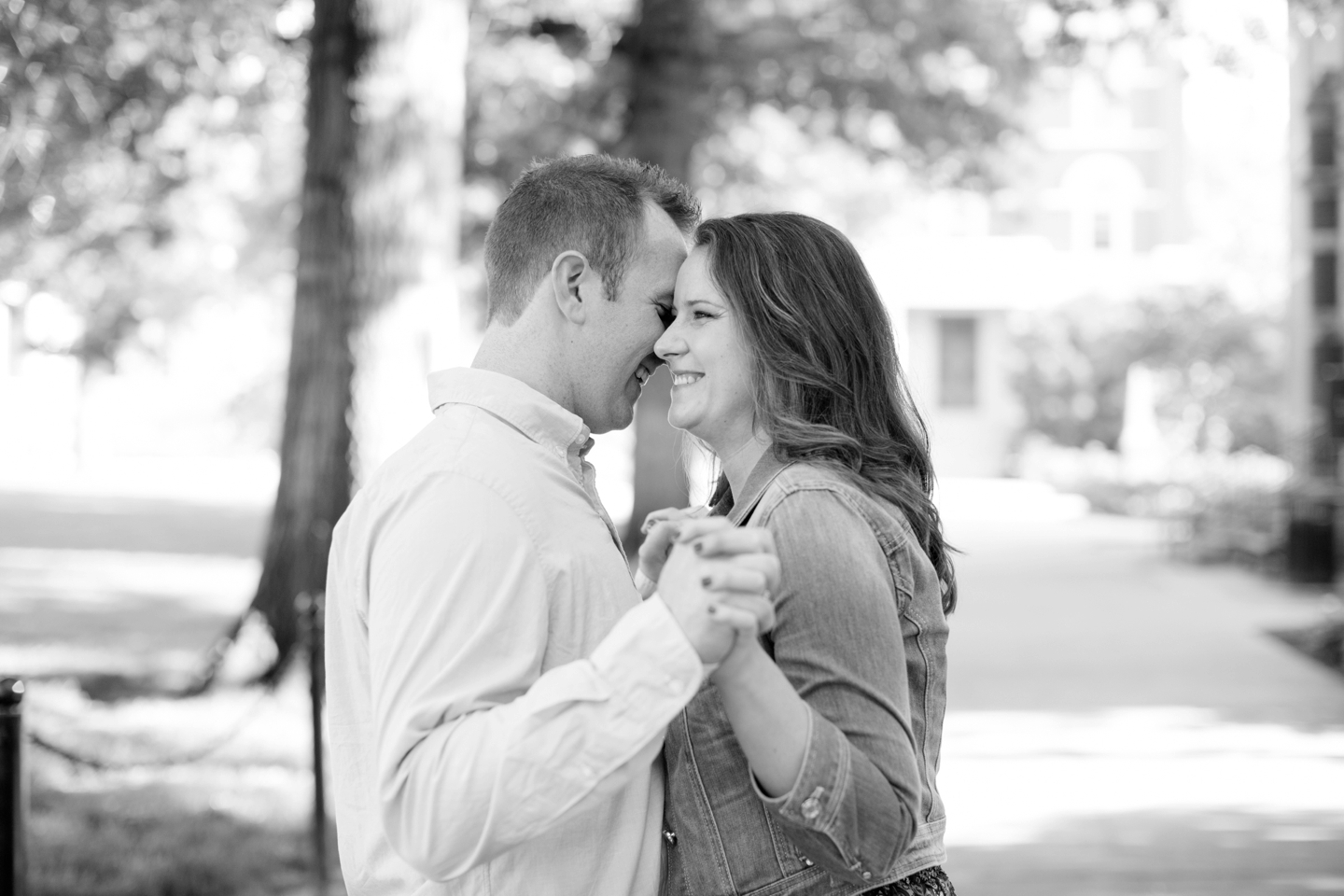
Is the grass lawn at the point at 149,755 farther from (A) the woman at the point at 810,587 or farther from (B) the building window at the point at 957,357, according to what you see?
(B) the building window at the point at 957,357

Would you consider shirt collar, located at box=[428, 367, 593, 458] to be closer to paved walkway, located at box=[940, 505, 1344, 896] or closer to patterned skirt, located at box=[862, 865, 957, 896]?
patterned skirt, located at box=[862, 865, 957, 896]

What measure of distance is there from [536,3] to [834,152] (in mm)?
5063

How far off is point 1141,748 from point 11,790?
6.42 m

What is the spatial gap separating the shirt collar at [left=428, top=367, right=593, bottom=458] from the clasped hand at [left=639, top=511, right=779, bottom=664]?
477 mm

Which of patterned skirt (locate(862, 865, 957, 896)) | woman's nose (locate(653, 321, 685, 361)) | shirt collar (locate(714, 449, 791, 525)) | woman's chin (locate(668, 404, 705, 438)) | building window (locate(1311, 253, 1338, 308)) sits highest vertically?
building window (locate(1311, 253, 1338, 308))

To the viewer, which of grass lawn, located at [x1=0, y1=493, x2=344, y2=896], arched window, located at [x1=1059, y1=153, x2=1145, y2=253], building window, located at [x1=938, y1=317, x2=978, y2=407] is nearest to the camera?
grass lawn, located at [x1=0, y1=493, x2=344, y2=896]

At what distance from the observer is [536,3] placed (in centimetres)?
1778

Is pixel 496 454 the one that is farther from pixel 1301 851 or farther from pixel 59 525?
pixel 59 525

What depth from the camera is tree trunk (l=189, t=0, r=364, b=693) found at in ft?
28.3

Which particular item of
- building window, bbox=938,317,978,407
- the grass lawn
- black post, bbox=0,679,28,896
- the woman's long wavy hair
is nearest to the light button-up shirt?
the woman's long wavy hair

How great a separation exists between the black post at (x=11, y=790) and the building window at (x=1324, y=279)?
53.8 feet

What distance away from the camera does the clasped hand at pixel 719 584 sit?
185 cm

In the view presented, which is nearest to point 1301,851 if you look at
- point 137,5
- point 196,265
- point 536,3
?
point 137,5

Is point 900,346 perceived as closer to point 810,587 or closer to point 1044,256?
point 810,587
